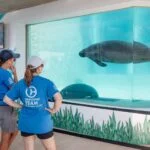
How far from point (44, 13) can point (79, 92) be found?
1.58m

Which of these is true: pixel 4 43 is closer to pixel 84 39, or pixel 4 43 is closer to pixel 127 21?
pixel 84 39

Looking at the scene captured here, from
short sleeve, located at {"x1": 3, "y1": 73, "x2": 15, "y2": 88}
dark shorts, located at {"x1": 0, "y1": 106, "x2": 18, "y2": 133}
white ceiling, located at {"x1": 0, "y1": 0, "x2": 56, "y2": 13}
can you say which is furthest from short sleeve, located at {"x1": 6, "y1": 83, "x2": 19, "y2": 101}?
white ceiling, located at {"x1": 0, "y1": 0, "x2": 56, "y2": 13}

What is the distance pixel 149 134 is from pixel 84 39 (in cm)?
184

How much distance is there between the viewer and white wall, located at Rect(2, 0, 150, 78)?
193 inches

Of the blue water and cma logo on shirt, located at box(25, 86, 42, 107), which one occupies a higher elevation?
the blue water

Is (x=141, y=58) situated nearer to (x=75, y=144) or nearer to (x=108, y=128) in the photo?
(x=108, y=128)

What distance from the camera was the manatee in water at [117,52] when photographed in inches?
184

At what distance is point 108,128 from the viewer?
494 cm

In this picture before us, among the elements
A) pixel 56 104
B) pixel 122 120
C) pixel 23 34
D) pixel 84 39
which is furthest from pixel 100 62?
pixel 56 104

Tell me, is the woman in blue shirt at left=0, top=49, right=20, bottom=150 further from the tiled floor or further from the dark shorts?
the tiled floor

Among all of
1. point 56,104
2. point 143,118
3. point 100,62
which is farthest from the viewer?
point 100,62

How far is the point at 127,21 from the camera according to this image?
15.6 ft

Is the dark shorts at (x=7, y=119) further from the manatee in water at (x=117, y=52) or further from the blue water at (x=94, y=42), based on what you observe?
the manatee in water at (x=117, y=52)

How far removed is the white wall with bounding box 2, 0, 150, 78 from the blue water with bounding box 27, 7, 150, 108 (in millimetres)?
104
